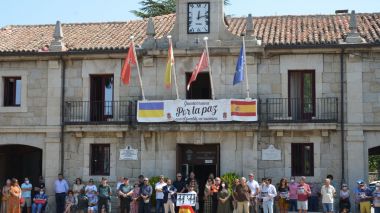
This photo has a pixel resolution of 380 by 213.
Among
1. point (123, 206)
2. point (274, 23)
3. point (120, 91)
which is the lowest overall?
point (123, 206)

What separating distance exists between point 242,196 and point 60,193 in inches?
272

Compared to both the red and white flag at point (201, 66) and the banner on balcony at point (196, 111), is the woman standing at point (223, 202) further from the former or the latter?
the red and white flag at point (201, 66)

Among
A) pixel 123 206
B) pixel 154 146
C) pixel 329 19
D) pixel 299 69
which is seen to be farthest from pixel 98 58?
pixel 329 19

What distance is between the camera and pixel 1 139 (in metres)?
26.1

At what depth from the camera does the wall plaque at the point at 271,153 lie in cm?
2420

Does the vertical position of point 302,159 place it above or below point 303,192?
above

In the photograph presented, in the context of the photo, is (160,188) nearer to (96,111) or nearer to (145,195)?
(145,195)

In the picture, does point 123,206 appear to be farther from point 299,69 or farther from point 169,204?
point 299,69

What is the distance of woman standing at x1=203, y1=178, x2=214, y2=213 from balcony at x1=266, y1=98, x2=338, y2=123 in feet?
10.4

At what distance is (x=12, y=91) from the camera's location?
26516 millimetres

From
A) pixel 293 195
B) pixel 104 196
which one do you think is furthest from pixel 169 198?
pixel 293 195

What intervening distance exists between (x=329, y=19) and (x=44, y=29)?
38.8 feet

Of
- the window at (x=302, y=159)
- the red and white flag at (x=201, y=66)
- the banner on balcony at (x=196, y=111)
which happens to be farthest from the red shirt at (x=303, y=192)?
the red and white flag at (x=201, y=66)

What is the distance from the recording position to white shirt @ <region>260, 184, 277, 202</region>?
22.1 m
